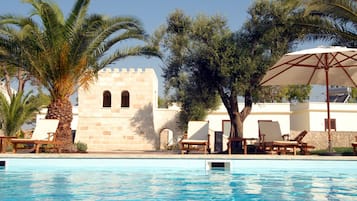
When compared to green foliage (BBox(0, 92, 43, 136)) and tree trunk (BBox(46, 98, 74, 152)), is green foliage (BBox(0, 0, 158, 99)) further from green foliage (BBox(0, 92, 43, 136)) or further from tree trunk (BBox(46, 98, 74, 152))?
green foliage (BBox(0, 92, 43, 136))

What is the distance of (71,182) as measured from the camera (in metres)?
7.02

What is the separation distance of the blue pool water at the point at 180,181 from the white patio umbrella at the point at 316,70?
10.1 feet

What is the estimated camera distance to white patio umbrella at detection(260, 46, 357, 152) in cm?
1145

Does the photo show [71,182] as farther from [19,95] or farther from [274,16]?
[19,95]

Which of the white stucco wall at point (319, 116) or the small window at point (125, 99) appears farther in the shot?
the white stucco wall at point (319, 116)

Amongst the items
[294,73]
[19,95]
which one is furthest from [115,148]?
[294,73]

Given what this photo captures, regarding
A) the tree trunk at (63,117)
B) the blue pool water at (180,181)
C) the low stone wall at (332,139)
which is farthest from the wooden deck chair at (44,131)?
the low stone wall at (332,139)

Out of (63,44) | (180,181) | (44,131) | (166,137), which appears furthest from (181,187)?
(166,137)

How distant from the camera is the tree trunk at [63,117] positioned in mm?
13062

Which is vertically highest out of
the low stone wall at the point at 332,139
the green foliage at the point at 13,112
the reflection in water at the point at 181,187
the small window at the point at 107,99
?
the small window at the point at 107,99

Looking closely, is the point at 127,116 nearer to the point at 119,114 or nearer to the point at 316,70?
the point at 119,114

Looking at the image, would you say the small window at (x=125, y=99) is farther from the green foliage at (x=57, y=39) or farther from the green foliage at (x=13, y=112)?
the green foliage at (x=57, y=39)

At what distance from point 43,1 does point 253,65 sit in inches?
297

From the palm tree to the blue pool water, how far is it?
348 centimetres
